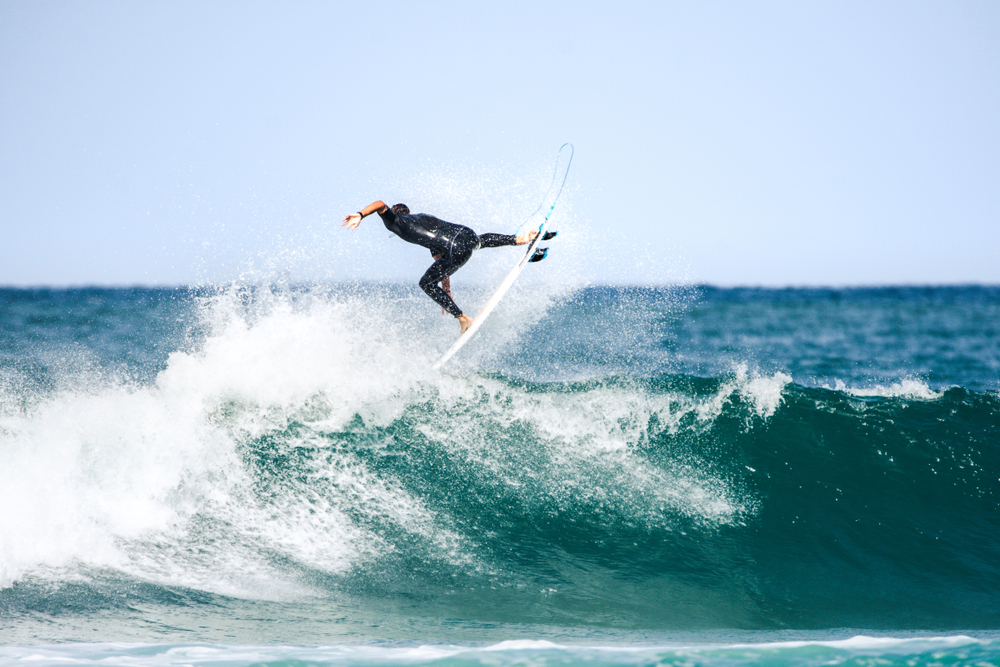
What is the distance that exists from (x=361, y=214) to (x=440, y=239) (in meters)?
0.93

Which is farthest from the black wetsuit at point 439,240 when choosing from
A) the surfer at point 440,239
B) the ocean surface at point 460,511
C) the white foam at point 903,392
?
the white foam at point 903,392

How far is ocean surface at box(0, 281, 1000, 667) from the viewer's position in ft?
14.2

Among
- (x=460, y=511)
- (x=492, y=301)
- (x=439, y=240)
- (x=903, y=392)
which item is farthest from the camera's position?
(x=903, y=392)

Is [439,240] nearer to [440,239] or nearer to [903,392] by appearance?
[440,239]

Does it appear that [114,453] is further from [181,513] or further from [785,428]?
[785,428]

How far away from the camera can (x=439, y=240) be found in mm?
6852

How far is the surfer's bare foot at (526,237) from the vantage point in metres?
6.99

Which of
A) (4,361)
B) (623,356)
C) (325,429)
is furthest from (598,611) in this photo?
(4,361)

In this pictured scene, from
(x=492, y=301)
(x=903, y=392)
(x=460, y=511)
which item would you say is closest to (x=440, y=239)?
(x=492, y=301)

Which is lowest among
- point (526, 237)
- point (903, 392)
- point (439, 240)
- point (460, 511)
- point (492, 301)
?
point (460, 511)

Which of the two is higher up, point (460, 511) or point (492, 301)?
point (492, 301)

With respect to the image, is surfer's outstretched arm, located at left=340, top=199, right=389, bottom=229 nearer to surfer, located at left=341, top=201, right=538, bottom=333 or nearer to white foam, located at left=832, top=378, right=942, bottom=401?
surfer, located at left=341, top=201, right=538, bottom=333

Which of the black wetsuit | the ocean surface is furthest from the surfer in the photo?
the ocean surface

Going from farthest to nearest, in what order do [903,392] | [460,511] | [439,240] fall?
1. [903,392]
2. [439,240]
3. [460,511]
